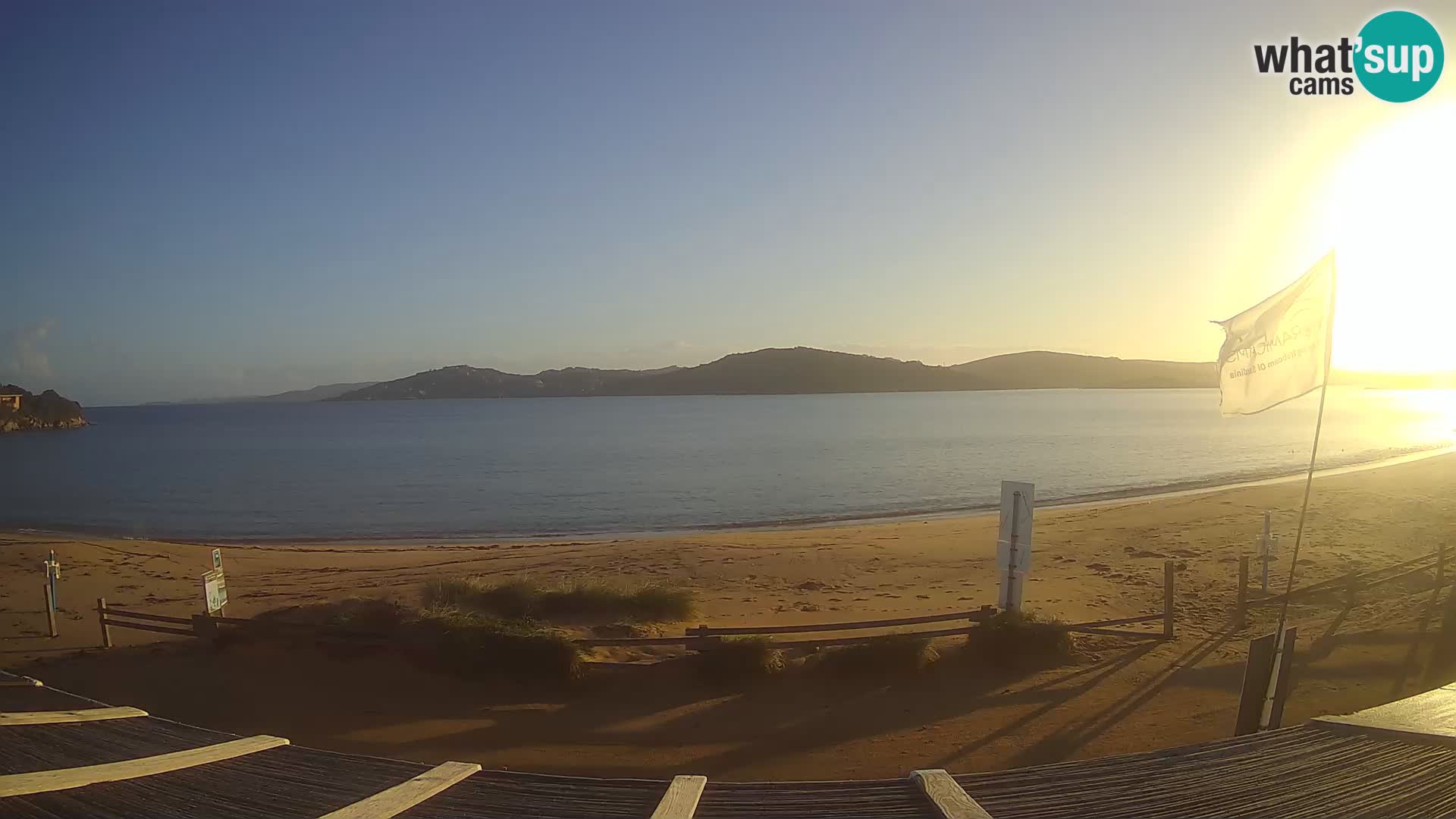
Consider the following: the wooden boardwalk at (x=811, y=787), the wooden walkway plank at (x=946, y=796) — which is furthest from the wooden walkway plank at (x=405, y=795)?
the wooden walkway plank at (x=946, y=796)

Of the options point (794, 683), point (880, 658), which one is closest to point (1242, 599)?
point (880, 658)

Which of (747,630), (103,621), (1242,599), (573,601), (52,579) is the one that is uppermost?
(52,579)

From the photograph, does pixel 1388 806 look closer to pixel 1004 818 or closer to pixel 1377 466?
pixel 1004 818

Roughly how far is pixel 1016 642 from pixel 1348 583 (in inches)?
211

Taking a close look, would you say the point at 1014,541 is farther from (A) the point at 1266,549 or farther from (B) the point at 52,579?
(B) the point at 52,579

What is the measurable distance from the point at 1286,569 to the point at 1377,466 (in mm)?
33720

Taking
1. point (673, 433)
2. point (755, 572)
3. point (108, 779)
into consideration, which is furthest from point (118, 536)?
point (673, 433)

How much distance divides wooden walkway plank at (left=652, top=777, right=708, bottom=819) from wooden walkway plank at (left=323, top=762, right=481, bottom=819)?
37.8 inches

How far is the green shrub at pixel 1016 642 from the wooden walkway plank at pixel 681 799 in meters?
7.32

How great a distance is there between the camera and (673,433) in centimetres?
8588

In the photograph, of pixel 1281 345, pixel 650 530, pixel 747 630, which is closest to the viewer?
pixel 1281 345

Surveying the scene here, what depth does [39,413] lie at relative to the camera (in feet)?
438

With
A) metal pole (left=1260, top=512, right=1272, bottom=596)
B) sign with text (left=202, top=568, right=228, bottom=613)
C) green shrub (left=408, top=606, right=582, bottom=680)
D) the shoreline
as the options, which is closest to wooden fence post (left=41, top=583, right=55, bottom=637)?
Answer: sign with text (left=202, top=568, right=228, bottom=613)

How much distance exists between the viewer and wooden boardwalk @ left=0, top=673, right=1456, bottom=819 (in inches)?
117
